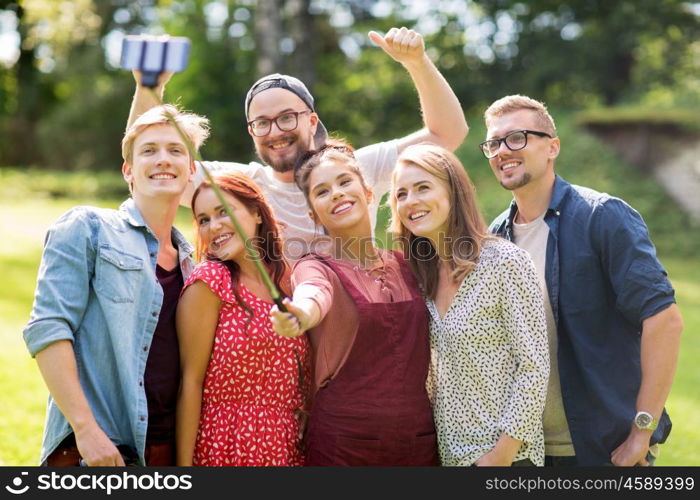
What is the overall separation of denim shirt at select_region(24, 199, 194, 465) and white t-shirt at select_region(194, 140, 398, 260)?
86 centimetres

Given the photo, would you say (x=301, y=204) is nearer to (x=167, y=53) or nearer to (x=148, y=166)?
(x=148, y=166)

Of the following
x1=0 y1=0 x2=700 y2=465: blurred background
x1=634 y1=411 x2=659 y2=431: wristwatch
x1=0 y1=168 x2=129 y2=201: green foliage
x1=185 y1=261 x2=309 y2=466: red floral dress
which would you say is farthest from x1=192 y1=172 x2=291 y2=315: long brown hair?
x1=0 y1=168 x2=129 y2=201: green foliage

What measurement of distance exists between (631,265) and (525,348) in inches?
25.3

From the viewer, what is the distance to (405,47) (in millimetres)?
3812

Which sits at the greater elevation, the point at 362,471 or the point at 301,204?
the point at 301,204

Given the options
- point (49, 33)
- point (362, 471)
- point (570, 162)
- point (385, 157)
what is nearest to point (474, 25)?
point (570, 162)

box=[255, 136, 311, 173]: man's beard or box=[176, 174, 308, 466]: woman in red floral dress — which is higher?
box=[255, 136, 311, 173]: man's beard

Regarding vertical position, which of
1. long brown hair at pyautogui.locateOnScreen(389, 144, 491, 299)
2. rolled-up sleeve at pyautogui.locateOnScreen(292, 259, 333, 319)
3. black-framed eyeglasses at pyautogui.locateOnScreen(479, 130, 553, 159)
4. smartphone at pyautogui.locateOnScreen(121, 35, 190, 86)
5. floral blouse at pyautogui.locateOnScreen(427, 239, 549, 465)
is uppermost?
black-framed eyeglasses at pyautogui.locateOnScreen(479, 130, 553, 159)

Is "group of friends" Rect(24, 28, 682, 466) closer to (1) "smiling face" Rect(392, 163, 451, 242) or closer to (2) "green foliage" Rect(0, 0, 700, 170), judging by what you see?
(1) "smiling face" Rect(392, 163, 451, 242)

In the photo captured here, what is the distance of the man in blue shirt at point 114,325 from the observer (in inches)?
117

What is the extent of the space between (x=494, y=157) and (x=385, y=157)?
24.8 inches

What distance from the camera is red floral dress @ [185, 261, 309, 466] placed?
3.15 meters

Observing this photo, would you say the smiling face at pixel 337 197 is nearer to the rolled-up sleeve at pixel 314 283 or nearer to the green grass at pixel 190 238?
the rolled-up sleeve at pixel 314 283

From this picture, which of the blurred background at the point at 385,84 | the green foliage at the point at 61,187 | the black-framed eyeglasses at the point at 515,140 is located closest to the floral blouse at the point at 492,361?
the black-framed eyeglasses at the point at 515,140
